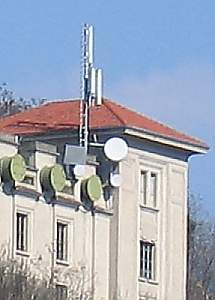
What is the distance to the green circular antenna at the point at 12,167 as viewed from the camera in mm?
54281

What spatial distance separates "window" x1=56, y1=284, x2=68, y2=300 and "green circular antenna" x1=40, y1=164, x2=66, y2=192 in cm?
328

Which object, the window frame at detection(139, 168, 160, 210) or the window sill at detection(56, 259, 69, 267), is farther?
the window frame at detection(139, 168, 160, 210)

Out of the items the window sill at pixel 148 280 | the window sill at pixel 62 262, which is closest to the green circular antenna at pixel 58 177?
the window sill at pixel 62 262

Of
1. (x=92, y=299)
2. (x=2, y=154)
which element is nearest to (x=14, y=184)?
(x=2, y=154)

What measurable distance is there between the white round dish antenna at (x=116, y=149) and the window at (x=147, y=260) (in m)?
4.23

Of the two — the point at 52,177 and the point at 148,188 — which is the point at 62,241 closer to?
the point at 52,177

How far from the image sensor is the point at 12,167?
2141 inches

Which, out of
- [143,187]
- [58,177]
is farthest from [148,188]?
[58,177]

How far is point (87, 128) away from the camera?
197 ft

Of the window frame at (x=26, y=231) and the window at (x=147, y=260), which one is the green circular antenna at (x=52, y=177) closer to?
the window frame at (x=26, y=231)

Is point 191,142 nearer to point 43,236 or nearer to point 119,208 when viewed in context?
point 119,208

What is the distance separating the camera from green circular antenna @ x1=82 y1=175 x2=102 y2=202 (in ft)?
192

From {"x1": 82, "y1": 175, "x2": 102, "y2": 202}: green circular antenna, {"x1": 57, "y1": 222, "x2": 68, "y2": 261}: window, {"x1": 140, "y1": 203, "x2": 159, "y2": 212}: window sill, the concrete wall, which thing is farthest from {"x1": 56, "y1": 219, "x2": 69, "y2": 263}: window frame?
{"x1": 140, "y1": 203, "x2": 159, "y2": 212}: window sill

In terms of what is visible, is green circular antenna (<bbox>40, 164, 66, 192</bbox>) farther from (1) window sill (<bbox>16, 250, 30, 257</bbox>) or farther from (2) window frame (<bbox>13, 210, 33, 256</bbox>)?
(1) window sill (<bbox>16, 250, 30, 257</bbox>)
